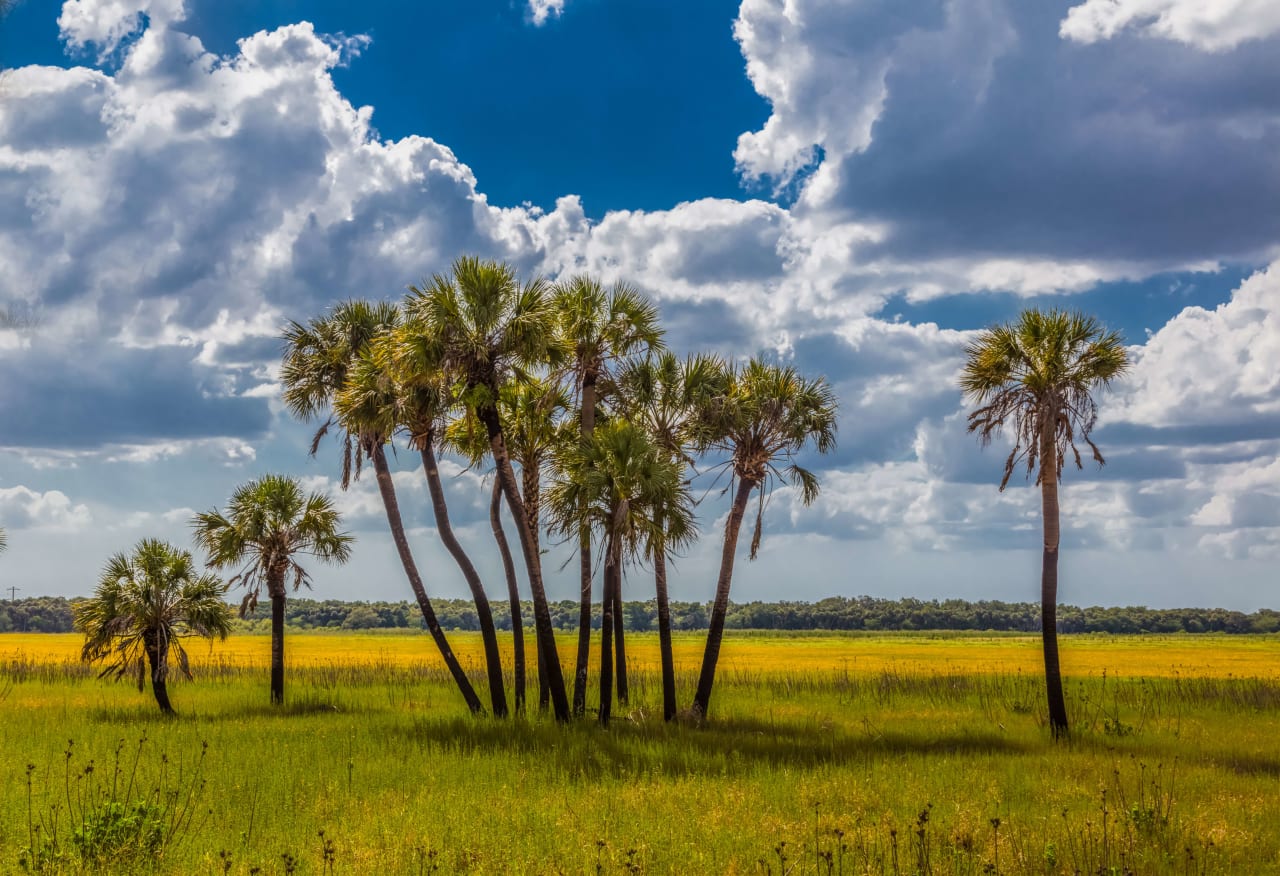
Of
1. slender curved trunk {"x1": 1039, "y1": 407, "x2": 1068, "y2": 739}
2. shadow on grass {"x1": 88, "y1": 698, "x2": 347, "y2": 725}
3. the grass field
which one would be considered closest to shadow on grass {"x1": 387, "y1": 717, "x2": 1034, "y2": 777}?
the grass field

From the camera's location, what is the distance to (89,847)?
13695 millimetres

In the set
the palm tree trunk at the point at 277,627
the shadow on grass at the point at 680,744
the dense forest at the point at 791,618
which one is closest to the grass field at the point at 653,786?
the shadow on grass at the point at 680,744

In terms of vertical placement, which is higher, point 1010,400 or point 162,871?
point 1010,400

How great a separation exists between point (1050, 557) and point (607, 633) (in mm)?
13005

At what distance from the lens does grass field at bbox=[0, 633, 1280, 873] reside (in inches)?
575

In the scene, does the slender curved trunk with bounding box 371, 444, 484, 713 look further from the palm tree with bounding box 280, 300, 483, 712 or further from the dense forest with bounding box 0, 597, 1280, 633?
the dense forest with bounding box 0, 597, 1280, 633

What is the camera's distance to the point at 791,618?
197 meters

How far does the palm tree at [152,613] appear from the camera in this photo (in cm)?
3359

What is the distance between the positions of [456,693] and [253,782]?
21256 millimetres

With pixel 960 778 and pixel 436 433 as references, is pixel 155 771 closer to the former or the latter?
pixel 436 433

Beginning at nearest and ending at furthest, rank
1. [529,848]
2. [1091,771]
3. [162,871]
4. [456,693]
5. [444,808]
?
1. [162,871]
2. [529,848]
3. [444,808]
4. [1091,771]
5. [456,693]

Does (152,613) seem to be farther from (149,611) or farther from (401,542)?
(401,542)

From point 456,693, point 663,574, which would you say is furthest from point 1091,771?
point 456,693

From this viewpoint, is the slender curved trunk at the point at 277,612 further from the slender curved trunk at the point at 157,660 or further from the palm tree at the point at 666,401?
the palm tree at the point at 666,401
